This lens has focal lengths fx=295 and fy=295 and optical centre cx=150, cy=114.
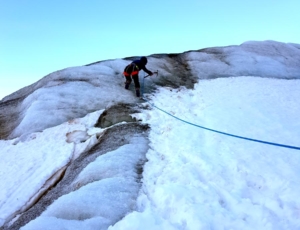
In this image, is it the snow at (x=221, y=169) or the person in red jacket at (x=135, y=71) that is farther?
the person in red jacket at (x=135, y=71)

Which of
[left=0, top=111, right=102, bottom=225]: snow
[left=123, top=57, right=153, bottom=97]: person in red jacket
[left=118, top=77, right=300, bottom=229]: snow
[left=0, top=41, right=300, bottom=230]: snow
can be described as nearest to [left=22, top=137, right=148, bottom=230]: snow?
[left=0, top=41, right=300, bottom=230]: snow

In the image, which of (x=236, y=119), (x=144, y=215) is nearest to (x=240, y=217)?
(x=144, y=215)

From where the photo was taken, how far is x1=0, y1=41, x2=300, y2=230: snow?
568cm

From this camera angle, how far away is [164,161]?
26.6 ft

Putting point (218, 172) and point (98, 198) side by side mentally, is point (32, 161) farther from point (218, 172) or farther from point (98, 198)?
point (218, 172)

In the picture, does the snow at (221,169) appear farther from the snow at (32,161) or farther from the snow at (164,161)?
the snow at (32,161)

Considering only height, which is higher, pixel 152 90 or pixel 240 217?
pixel 152 90

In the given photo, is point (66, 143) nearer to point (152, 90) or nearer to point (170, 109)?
point (170, 109)

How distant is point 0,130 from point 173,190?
31.6 feet

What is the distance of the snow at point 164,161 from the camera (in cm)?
568

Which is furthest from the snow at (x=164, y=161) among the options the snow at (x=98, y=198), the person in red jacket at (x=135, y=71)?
the person in red jacket at (x=135, y=71)

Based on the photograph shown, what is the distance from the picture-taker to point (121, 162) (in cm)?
782

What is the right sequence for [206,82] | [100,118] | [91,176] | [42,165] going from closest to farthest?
1. [91,176]
2. [42,165]
3. [100,118]
4. [206,82]

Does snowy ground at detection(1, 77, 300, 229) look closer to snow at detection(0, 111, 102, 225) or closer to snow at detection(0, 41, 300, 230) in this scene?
snow at detection(0, 41, 300, 230)
